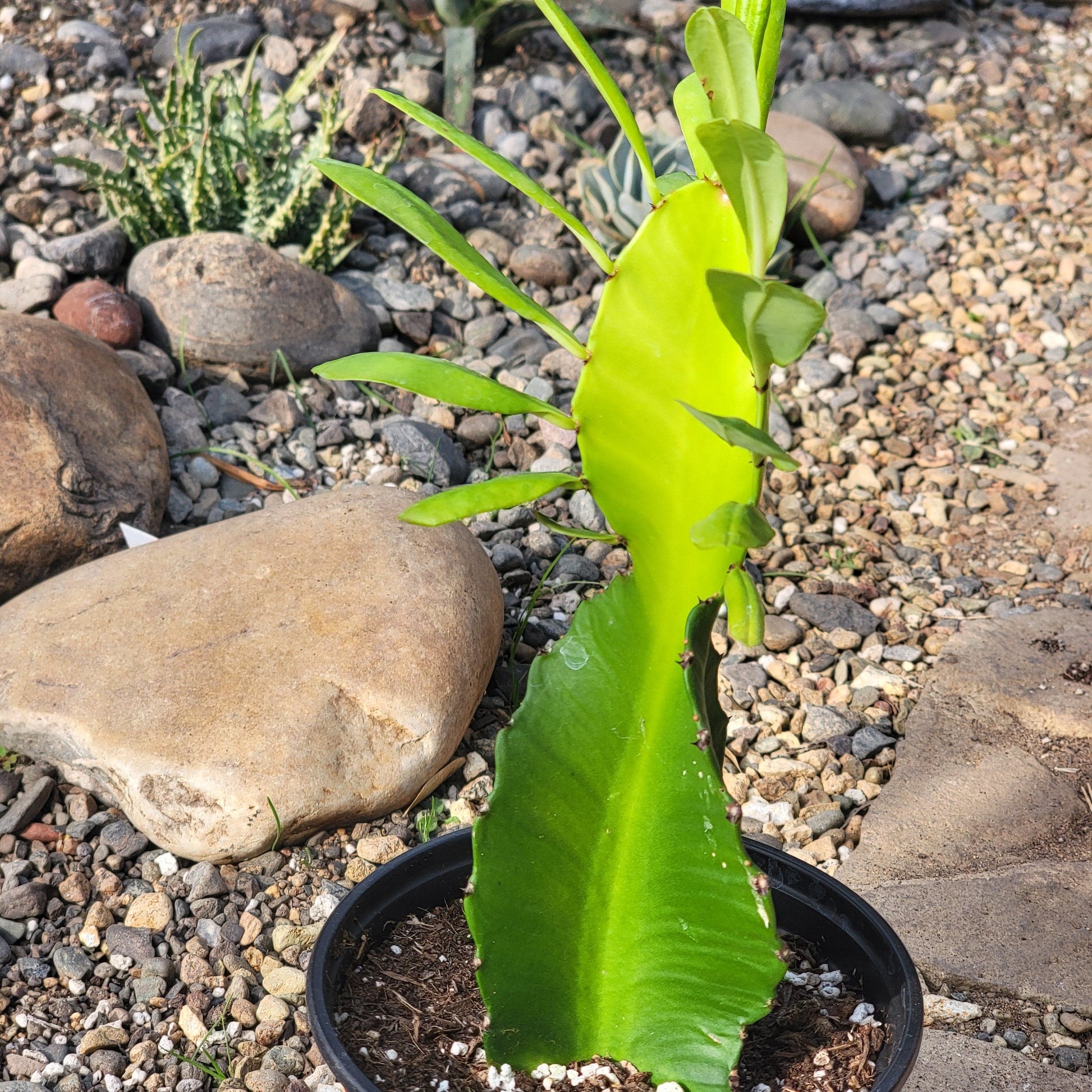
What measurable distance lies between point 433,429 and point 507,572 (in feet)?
1.40

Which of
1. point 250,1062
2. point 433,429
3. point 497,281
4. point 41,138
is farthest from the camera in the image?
point 41,138

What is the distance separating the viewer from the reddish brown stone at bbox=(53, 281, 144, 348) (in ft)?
8.18

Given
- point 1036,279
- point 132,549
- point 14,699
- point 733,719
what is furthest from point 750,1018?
point 1036,279

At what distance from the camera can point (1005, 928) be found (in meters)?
1.65

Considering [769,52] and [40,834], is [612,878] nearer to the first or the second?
[769,52]

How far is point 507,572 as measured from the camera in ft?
7.41

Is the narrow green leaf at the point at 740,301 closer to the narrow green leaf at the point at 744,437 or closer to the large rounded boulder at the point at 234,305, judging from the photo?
the narrow green leaf at the point at 744,437

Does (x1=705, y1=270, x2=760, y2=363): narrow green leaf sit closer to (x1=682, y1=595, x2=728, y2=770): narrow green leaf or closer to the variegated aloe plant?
the variegated aloe plant

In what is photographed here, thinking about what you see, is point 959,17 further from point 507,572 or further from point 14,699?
point 14,699

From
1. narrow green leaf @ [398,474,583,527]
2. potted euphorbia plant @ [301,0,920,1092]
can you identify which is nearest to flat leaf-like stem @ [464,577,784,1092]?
potted euphorbia plant @ [301,0,920,1092]

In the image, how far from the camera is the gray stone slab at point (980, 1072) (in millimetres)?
1443

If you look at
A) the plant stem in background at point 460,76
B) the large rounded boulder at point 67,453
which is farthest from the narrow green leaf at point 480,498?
the plant stem in background at point 460,76

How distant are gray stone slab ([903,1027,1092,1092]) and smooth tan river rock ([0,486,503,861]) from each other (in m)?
0.78

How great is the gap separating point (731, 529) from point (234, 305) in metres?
1.94
